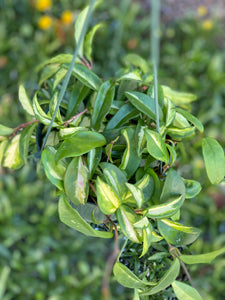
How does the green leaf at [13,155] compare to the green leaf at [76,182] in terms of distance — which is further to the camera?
the green leaf at [13,155]

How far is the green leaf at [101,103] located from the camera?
50 centimetres

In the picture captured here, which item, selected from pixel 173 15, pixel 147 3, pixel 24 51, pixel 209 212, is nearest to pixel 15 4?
pixel 24 51

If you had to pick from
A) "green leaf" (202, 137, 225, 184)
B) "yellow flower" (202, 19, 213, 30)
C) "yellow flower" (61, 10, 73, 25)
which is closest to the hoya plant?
"green leaf" (202, 137, 225, 184)

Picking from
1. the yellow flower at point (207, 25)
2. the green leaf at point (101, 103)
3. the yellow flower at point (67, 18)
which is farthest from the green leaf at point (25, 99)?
the yellow flower at point (207, 25)

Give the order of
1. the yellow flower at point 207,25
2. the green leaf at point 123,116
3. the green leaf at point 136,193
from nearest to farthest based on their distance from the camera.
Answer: the green leaf at point 136,193, the green leaf at point 123,116, the yellow flower at point 207,25

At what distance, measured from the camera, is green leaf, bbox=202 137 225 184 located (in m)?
0.47

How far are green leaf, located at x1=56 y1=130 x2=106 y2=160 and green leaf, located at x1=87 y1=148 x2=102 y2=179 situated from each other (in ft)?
0.07

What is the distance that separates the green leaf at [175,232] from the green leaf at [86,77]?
0.24 metres

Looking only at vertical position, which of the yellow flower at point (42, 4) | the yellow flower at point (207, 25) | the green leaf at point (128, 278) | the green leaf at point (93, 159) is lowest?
the yellow flower at point (207, 25)

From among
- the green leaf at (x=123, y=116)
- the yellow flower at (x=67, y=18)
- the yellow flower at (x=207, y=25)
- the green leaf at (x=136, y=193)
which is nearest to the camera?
the green leaf at (x=136, y=193)

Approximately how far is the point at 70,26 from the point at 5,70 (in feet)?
1.23

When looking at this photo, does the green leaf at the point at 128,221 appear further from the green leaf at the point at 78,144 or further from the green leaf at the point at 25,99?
the green leaf at the point at 25,99

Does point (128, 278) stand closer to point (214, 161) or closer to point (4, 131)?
point (214, 161)

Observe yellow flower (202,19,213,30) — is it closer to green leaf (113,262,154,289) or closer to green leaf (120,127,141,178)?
green leaf (120,127,141,178)
